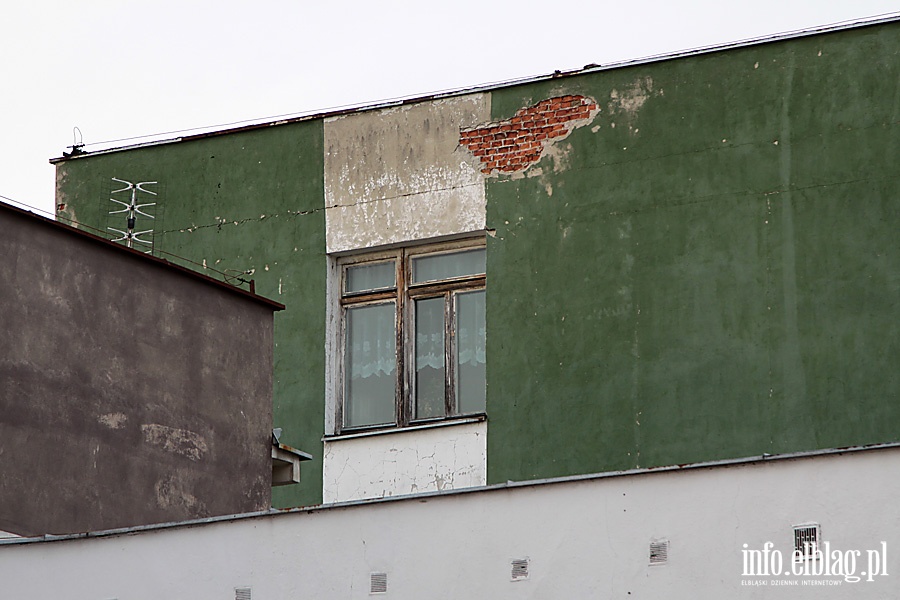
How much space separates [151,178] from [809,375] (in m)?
8.19

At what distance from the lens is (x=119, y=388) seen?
50.6 ft

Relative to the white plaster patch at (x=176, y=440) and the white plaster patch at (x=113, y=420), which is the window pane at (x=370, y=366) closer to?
the white plaster patch at (x=176, y=440)

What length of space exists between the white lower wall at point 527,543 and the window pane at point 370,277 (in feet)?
26.4

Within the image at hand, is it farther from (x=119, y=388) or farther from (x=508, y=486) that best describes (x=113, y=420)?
(x=508, y=486)

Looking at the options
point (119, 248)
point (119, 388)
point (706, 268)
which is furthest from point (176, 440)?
point (706, 268)

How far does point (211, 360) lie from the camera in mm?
16453

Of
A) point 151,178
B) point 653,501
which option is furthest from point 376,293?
point 653,501

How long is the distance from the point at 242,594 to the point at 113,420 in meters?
3.15

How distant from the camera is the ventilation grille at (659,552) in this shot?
11336 mm

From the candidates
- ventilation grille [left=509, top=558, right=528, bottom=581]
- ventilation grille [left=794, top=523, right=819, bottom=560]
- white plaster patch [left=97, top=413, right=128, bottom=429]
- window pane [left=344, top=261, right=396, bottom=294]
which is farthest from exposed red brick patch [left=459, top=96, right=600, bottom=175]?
ventilation grille [left=794, top=523, right=819, bottom=560]

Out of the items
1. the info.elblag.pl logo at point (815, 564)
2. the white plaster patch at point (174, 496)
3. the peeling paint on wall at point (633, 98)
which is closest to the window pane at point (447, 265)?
the peeling paint on wall at point (633, 98)

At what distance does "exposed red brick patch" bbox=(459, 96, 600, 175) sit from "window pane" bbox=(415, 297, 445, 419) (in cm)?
161

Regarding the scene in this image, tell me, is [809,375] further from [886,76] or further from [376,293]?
[376,293]

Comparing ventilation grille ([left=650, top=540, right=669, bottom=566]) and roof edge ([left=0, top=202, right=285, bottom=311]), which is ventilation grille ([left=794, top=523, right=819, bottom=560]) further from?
roof edge ([left=0, top=202, right=285, bottom=311])
